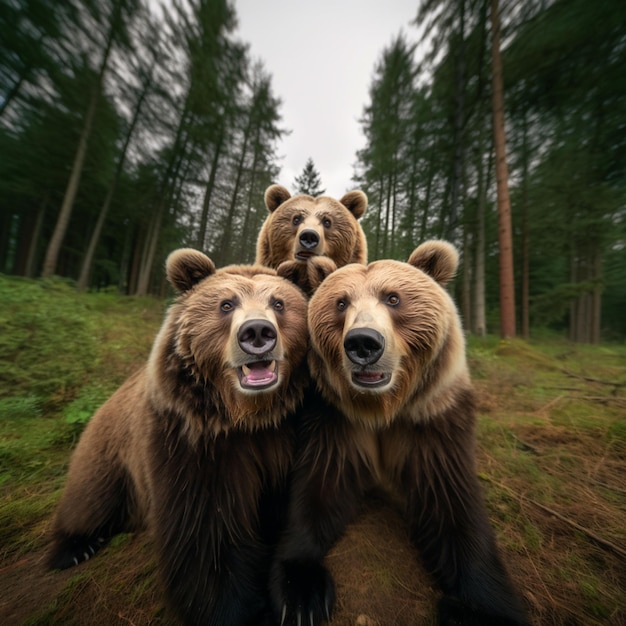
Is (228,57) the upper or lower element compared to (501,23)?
upper

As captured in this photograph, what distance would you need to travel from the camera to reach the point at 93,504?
7.05 feet

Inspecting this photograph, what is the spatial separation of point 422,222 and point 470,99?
418 centimetres

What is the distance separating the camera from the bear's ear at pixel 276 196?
4.03 metres

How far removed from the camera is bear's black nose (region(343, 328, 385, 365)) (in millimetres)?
1525

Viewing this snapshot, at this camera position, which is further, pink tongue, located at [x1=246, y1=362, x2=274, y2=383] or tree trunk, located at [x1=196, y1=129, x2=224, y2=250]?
tree trunk, located at [x1=196, y1=129, x2=224, y2=250]

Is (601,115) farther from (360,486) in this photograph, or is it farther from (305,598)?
(305,598)

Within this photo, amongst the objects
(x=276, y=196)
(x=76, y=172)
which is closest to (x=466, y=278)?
(x=276, y=196)

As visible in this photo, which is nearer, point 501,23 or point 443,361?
point 443,361

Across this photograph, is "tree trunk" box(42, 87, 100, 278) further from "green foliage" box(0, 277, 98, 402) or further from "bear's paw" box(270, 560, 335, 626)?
"bear's paw" box(270, 560, 335, 626)

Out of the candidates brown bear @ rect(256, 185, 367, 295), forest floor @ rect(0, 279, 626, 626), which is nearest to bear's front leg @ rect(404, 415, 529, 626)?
forest floor @ rect(0, 279, 626, 626)

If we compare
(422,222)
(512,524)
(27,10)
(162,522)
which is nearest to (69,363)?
(162,522)

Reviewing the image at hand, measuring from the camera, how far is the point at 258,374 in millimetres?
1625

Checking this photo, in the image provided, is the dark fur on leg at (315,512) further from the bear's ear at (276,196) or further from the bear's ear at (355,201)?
the bear's ear at (276,196)

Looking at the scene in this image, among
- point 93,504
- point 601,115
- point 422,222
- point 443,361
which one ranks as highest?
point 601,115
